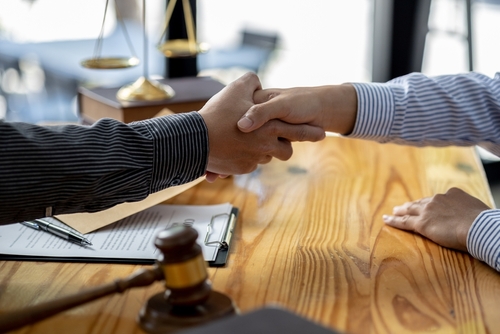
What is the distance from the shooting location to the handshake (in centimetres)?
119

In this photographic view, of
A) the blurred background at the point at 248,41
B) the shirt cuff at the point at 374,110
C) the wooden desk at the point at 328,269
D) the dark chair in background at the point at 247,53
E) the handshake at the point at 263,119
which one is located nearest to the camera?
the wooden desk at the point at 328,269

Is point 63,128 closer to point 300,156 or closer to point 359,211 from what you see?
point 359,211

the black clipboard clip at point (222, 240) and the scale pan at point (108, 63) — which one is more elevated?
the scale pan at point (108, 63)

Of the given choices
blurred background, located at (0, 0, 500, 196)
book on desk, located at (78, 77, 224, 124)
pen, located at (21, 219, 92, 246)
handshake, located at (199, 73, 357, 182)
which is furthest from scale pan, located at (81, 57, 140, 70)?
blurred background, located at (0, 0, 500, 196)

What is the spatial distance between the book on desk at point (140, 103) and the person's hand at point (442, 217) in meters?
0.54

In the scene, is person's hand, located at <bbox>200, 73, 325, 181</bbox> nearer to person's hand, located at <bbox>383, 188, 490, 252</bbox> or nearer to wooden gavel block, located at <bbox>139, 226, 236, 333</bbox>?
person's hand, located at <bbox>383, 188, 490, 252</bbox>

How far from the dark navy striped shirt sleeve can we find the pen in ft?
0.24

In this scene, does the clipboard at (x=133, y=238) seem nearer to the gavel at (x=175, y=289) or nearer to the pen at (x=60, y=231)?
the pen at (x=60, y=231)

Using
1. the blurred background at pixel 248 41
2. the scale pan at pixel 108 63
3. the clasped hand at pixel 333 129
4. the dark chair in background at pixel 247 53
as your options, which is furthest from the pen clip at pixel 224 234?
the dark chair in background at pixel 247 53

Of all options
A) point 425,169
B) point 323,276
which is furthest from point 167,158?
point 425,169

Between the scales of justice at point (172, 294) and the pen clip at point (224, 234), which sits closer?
the scales of justice at point (172, 294)

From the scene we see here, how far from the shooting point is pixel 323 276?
0.96 metres

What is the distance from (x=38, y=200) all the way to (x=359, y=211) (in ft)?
1.93

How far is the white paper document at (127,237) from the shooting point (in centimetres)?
102
